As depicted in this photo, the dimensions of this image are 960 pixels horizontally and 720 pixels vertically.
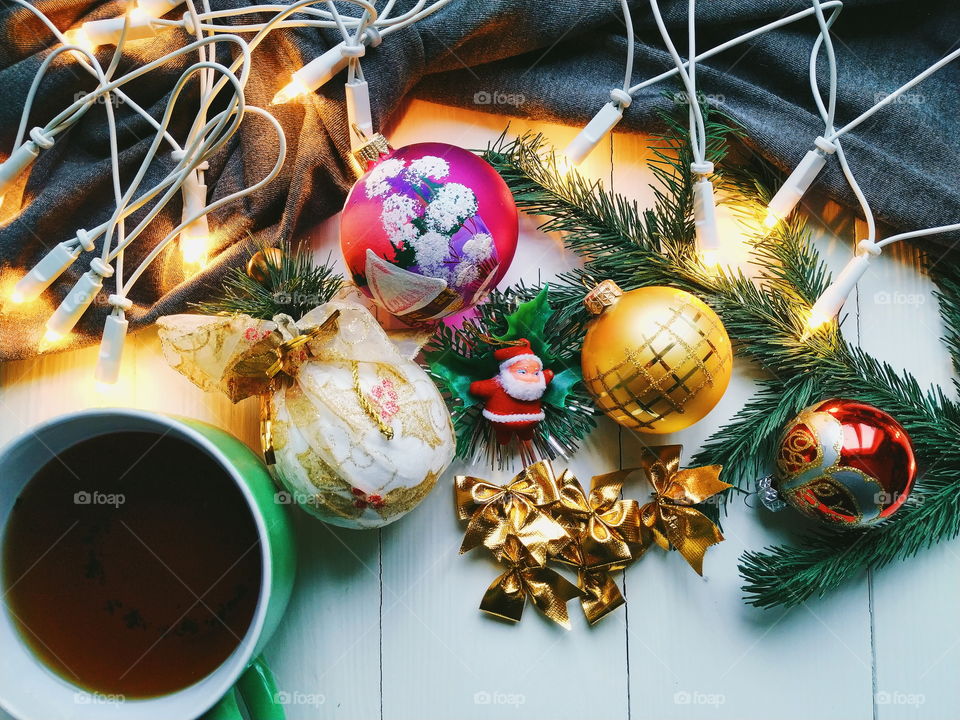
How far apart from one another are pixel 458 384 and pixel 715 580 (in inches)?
14.2

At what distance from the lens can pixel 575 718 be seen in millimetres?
835

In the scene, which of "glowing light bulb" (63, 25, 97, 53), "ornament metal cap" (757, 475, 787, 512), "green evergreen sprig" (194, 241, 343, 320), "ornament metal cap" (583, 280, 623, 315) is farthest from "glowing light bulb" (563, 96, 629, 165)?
"glowing light bulb" (63, 25, 97, 53)

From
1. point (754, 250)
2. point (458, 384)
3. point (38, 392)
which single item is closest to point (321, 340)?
point (458, 384)

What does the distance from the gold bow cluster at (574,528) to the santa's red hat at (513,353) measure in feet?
0.40

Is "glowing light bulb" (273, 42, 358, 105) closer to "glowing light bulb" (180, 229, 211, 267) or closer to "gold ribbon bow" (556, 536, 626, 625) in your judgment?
"glowing light bulb" (180, 229, 211, 267)

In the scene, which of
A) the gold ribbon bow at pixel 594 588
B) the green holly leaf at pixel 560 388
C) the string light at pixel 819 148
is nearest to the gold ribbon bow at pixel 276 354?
the green holly leaf at pixel 560 388

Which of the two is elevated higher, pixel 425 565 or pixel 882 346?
pixel 882 346

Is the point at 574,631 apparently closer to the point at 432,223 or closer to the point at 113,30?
the point at 432,223

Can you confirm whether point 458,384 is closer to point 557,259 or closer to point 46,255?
point 557,259

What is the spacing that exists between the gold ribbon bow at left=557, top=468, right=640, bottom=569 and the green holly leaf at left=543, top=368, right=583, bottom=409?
0.27ft

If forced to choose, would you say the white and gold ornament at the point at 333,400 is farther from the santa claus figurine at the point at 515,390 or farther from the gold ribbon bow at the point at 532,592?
the gold ribbon bow at the point at 532,592

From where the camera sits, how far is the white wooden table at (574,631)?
0.83 m

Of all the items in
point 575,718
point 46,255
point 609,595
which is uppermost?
point 46,255

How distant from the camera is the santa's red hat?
76 centimetres
